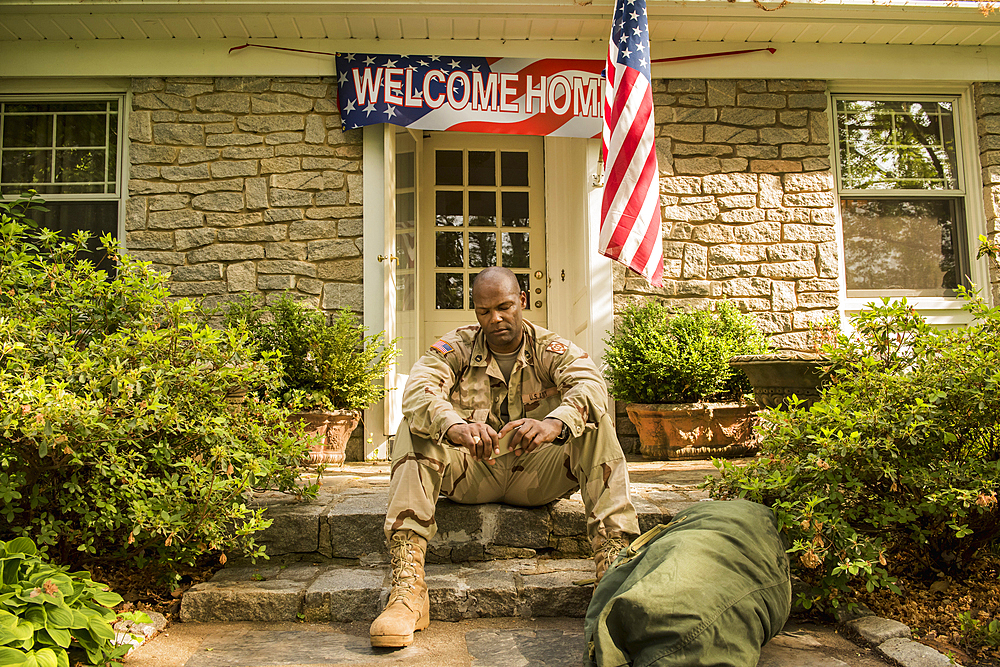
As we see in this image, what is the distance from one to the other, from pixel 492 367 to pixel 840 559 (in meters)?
1.40

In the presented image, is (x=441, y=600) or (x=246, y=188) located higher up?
(x=246, y=188)

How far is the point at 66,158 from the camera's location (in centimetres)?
487

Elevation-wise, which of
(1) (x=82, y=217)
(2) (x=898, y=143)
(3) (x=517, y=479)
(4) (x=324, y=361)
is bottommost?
(3) (x=517, y=479)

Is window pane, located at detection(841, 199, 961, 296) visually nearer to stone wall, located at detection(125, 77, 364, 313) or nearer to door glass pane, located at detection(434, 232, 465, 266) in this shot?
door glass pane, located at detection(434, 232, 465, 266)

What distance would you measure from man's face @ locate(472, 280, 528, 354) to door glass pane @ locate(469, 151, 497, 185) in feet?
10.9

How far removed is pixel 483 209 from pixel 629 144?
1.84 metres

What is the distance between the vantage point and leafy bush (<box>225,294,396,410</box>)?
426 cm

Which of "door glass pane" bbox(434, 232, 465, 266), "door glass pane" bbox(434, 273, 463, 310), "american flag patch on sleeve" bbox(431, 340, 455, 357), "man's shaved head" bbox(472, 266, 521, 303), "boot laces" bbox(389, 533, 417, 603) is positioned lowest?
"boot laces" bbox(389, 533, 417, 603)

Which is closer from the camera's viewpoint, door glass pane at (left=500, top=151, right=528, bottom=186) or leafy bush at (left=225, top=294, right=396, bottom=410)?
leafy bush at (left=225, top=294, right=396, bottom=410)

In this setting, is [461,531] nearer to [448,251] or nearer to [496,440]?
[496,440]

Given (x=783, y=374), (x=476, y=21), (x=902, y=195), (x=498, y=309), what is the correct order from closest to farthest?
(x=498, y=309), (x=783, y=374), (x=476, y=21), (x=902, y=195)

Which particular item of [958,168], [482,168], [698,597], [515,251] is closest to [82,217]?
[482,168]

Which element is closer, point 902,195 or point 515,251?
point 902,195

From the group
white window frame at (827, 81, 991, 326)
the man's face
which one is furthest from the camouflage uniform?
white window frame at (827, 81, 991, 326)
